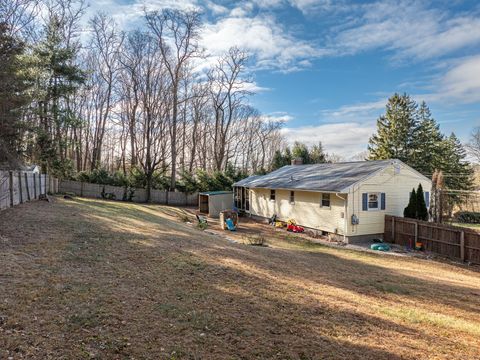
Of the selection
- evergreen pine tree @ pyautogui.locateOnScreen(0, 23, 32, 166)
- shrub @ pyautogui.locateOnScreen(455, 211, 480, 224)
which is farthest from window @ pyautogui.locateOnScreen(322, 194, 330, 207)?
shrub @ pyautogui.locateOnScreen(455, 211, 480, 224)

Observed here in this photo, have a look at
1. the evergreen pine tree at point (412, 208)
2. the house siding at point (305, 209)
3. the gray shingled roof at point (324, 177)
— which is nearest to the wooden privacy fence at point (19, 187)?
the gray shingled roof at point (324, 177)

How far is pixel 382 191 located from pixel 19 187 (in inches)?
692

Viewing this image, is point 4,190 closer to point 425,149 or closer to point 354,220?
point 354,220

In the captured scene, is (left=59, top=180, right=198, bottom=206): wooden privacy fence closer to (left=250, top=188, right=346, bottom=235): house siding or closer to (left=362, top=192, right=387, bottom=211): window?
(left=250, top=188, right=346, bottom=235): house siding

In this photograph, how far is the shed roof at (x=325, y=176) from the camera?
54.2ft

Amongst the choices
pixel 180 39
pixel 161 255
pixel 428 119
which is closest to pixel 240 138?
pixel 180 39

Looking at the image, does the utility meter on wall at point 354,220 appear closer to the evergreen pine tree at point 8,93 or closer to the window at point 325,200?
the window at point 325,200

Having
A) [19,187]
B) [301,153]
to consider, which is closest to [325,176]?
[19,187]

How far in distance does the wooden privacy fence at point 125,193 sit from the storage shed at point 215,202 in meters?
5.76

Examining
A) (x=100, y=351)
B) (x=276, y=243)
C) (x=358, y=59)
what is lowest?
(x=276, y=243)

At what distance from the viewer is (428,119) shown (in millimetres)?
39500

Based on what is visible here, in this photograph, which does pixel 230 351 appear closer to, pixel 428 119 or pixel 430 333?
pixel 430 333

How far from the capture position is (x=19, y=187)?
42.9 ft

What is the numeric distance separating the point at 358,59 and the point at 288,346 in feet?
58.1
